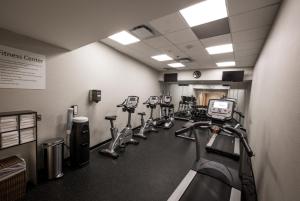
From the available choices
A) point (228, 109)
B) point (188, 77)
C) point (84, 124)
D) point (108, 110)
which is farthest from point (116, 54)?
point (188, 77)

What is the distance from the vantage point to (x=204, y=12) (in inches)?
81.4

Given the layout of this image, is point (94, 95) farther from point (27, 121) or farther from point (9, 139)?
point (9, 139)

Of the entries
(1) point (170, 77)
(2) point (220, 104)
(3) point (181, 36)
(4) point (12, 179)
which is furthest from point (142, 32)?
(1) point (170, 77)

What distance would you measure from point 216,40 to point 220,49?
70 centimetres

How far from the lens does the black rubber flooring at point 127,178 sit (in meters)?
1.90

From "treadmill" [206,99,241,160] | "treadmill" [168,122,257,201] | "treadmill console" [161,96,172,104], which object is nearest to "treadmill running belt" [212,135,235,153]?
"treadmill" [206,99,241,160]

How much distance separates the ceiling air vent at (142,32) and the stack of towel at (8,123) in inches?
96.2

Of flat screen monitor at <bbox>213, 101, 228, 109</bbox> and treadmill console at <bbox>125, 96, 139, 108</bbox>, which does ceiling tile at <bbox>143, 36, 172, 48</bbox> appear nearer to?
treadmill console at <bbox>125, 96, 139, 108</bbox>

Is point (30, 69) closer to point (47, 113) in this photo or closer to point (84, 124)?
point (47, 113)

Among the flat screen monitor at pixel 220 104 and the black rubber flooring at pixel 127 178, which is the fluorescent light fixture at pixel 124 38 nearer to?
the flat screen monitor at pixel 220 104

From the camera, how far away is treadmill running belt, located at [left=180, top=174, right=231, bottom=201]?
1.61 m

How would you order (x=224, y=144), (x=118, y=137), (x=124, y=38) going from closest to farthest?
1. (x=124, y=38)
2. (x=118, y=137)
3. (x=224, y=144)

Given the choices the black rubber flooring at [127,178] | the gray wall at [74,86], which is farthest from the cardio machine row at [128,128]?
the gray wall at [74,86]

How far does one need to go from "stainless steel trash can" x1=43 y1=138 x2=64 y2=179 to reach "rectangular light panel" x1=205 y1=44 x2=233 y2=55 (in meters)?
4.05
